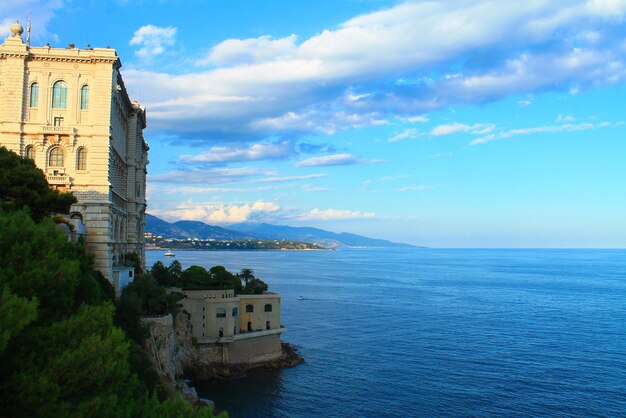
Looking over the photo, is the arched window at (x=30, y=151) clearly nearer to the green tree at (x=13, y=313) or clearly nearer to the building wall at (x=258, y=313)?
the building wall at (x=258, y=313)

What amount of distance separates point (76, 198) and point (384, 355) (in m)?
37.5

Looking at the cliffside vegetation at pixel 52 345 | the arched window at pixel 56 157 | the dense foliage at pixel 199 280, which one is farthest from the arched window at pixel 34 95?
the cliffside vegetation at pixel 52 345

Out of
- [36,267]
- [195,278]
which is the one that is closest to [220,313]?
[195,278]

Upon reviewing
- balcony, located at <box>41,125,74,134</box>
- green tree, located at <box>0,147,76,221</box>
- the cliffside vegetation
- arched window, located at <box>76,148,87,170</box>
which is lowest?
the cliffside vegetation

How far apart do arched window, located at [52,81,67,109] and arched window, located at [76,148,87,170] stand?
3.59 m

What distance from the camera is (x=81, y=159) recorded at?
134 feet

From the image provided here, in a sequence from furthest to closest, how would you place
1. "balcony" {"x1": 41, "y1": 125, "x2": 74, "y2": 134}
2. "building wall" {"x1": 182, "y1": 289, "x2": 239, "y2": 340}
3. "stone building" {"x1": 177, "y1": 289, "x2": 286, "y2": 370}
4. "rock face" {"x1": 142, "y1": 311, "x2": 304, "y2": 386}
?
"building wall" {"x1": 182, "y1": 289, "x2": 239, "y2": 340} → "stone building" {"x1": 177, "y1": 289, "x2": 286, "y2": 370} → "rock face" {"x1": 142, "y1": 311, "x2": 304, "y2": 386} → "balcony" {"x1": 41, "y1": 125, "x2": 74, "y2": 134}

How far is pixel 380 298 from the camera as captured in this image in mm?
110625

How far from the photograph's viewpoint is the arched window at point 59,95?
40.8 metres

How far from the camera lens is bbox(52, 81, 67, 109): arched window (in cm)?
4078

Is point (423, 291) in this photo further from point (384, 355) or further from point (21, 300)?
point (21, 300)

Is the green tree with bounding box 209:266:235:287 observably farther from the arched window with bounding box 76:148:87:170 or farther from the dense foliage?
the arched window with bounding box 76:148:87:170

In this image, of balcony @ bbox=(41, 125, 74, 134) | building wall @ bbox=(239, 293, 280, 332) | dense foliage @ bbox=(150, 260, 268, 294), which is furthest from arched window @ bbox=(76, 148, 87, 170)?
building wall @ bbox=(239, 293, 280, 332)

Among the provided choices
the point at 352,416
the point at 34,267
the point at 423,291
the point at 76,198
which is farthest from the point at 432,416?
the point at 423,291
